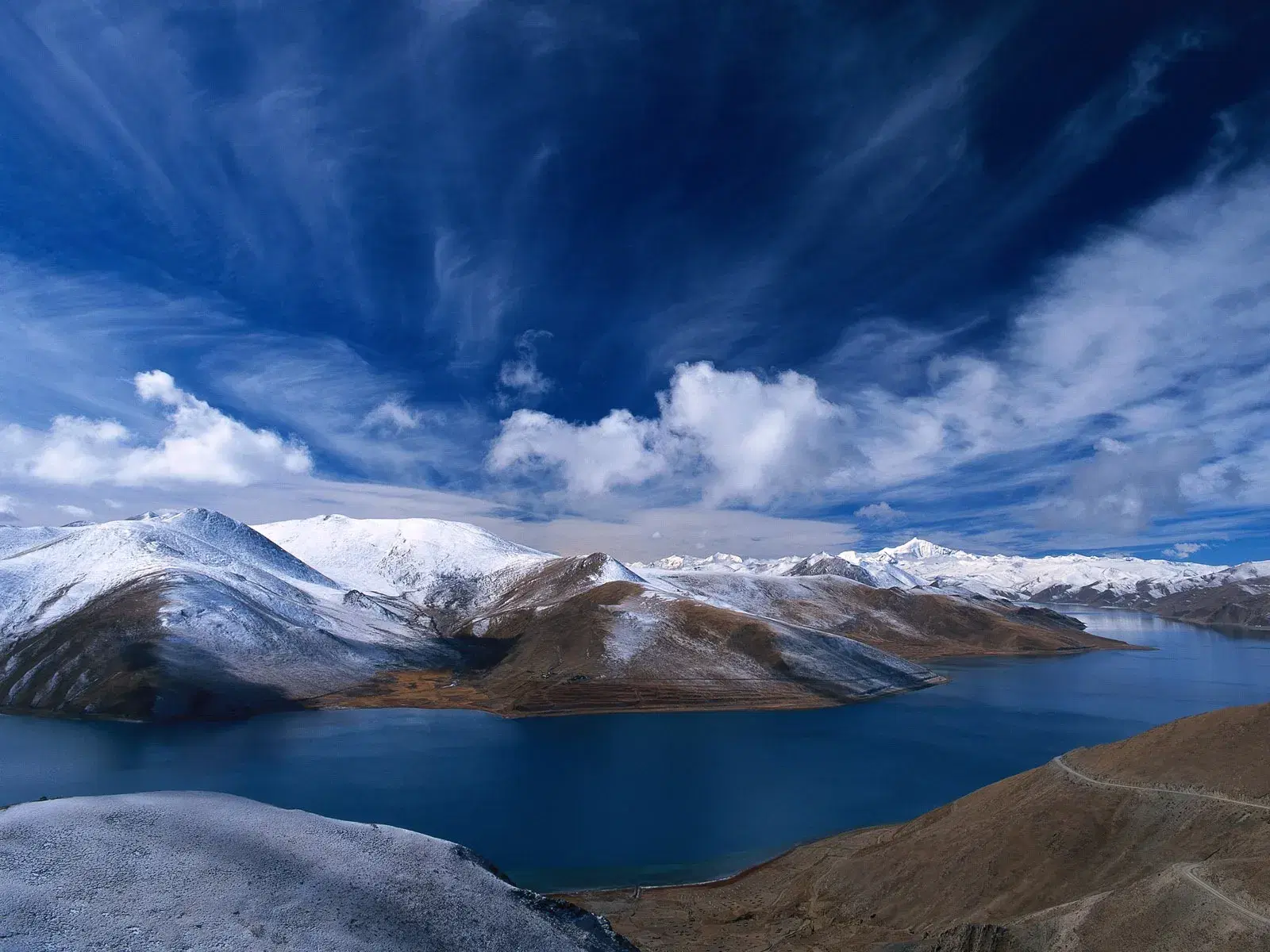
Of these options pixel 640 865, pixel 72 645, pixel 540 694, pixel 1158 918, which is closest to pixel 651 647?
pixel 540 694

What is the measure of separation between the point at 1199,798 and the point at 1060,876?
19.2 ft

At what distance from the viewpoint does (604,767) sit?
61.1 m

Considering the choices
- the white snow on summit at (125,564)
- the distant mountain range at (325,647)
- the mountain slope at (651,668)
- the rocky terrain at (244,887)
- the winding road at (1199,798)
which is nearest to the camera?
the rocky terrain at (244,887)

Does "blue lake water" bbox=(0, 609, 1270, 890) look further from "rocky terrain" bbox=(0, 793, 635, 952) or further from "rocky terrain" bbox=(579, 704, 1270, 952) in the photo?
"rocky terrain" bbox=(0, 793, 635, 952)

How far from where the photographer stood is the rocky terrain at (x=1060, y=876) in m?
17.9

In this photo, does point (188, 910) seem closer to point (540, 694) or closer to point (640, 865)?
point (640, 865)

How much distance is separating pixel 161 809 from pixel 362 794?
36679 mm

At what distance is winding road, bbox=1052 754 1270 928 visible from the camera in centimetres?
1659

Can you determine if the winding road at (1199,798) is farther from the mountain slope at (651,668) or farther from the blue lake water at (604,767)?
the mountain slope at (651,668)

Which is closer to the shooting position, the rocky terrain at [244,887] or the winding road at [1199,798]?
the rocky terrain at [244,887]

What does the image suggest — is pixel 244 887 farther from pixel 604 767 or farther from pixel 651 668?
pixel 651 668

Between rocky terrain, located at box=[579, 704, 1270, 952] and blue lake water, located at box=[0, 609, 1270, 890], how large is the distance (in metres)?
9.14

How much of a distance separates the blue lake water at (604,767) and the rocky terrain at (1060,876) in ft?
30.0

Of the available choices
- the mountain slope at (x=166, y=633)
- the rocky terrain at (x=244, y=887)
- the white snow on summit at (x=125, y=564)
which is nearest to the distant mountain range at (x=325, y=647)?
the mountain slope at (x=166, y=633)
